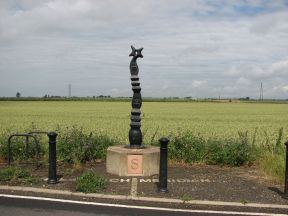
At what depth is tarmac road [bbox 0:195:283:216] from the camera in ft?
21.7

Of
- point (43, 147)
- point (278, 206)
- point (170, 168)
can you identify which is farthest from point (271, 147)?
point (43, 147)

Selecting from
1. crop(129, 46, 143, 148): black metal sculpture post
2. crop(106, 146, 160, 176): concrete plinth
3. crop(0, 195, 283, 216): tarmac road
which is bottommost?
crop(0, 195, 283, 216): tarmac road

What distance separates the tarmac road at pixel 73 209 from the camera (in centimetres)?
661

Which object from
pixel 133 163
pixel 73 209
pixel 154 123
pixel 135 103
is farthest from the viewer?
pixel 154 123

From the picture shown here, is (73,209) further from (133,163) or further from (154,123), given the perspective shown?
(154,123)

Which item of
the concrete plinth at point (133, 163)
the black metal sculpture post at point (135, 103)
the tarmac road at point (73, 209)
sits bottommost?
the tarmac road at point (73, 209)

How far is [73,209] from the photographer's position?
6840mm

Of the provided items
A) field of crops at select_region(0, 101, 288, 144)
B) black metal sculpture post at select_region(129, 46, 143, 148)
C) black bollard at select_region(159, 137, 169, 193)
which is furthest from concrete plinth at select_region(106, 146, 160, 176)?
field of crops at select_region(0, 101, 288, 144)

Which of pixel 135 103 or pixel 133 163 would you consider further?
pixel 135 103

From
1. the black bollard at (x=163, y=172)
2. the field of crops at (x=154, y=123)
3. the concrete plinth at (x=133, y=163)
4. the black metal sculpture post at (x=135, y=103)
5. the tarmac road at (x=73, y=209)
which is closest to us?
the tarmac road at (x=73, y=209)

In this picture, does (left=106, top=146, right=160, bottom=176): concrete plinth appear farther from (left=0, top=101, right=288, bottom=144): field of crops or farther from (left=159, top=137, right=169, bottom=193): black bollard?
(left=0, top=101, right=288, bottom=144): field of crops

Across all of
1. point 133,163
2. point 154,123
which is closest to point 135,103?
point 133,163

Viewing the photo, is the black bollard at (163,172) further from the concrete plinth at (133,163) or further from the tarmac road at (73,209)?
the concrete plinth at (133,163)

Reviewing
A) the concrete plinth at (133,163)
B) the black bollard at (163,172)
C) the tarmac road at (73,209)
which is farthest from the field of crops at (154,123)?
the tarmac road at (73,209)
